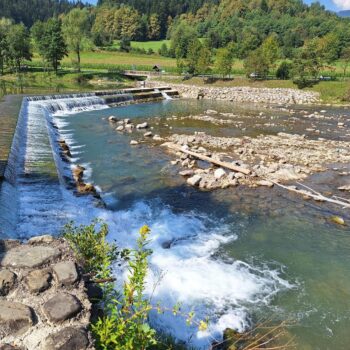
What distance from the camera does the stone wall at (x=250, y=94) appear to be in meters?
50.3

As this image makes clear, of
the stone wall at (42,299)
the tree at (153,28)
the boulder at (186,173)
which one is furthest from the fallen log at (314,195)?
the tree at (153,28)

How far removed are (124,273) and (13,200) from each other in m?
4.58

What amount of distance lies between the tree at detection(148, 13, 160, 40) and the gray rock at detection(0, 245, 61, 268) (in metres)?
150

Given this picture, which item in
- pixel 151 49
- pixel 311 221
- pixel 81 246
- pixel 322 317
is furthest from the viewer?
pixel 151 49

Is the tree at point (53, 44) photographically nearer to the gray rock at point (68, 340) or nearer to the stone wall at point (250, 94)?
the stone wall at point (250, 94)

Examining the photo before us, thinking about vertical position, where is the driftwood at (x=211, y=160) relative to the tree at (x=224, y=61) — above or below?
below

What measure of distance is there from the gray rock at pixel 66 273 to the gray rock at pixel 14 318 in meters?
0.56

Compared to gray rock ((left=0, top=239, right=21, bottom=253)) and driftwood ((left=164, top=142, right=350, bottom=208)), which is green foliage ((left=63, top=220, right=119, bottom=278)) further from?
driftwood ((left=164, top=142, right=350, bottom=208))

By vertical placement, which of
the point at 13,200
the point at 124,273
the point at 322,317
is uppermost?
the point at 13,200

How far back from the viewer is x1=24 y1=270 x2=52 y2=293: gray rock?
14.2 ft

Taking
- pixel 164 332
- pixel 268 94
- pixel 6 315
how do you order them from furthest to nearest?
pixel 268 94 < pixel 164 332 < pixel 6 315

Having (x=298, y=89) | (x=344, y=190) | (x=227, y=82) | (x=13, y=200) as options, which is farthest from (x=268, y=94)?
(x=13, y=200)

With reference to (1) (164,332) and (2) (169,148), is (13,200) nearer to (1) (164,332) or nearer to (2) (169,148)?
(1) (164,332)

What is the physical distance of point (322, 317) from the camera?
319 inches
